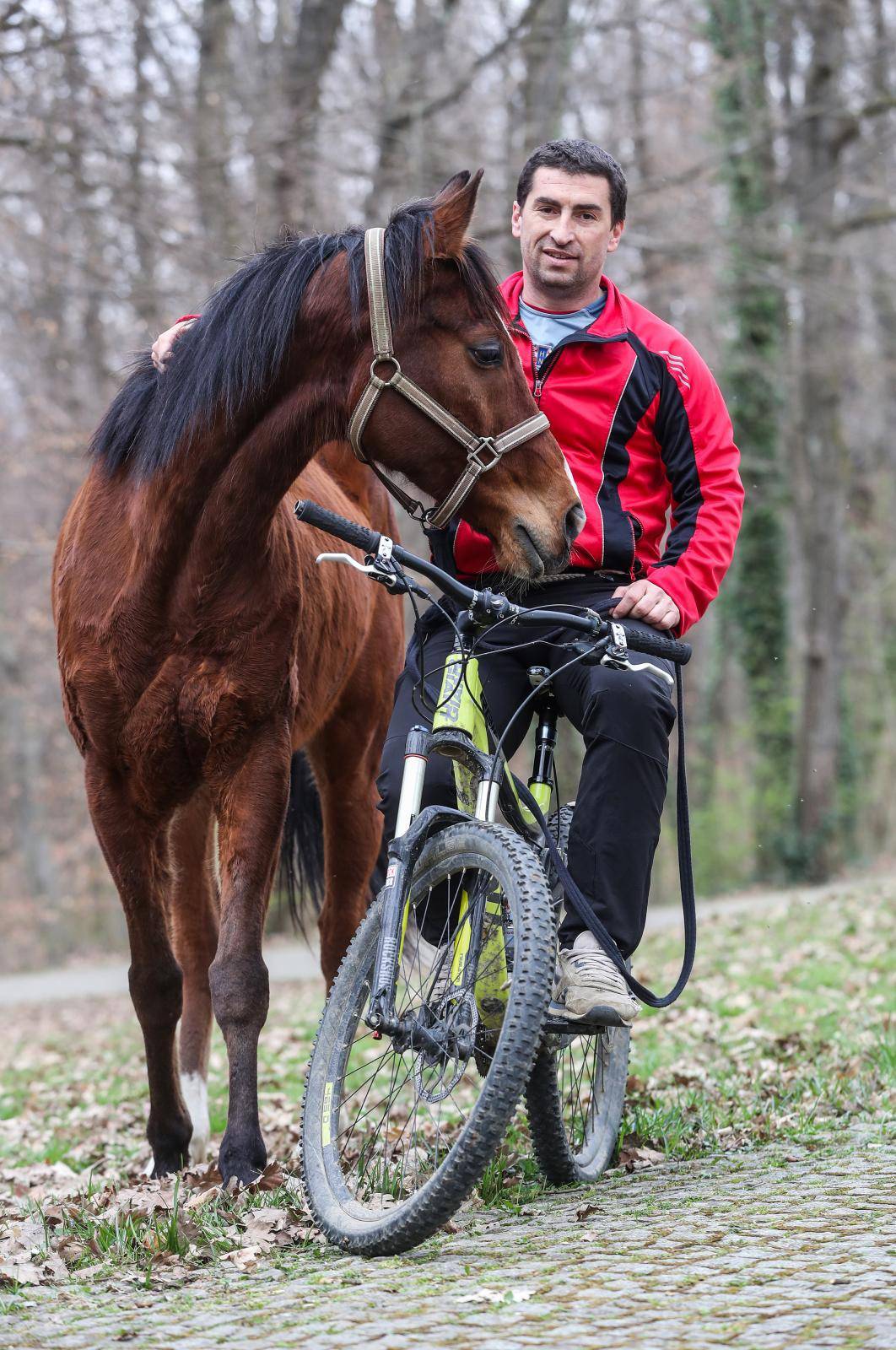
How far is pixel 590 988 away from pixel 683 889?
0.64 m

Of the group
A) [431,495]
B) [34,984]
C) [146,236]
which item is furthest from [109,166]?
[431,495]

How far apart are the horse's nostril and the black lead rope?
47 cm

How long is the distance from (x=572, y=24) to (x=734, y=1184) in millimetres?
14491

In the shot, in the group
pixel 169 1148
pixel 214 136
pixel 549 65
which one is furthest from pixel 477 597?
pixel 549 65

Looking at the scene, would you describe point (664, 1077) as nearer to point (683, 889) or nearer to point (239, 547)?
point (683, 889)

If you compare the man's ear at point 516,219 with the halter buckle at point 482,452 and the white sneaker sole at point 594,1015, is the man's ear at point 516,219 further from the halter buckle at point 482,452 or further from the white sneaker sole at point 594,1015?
the white sneaker sole at point 594,1015

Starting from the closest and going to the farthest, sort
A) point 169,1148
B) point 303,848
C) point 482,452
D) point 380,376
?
point 482,452, point 380,376, point 169,1148, point 303,848

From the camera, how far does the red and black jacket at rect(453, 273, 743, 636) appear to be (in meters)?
4.12

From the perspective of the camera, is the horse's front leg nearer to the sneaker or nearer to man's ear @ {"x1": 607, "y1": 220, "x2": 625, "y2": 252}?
the sneaker

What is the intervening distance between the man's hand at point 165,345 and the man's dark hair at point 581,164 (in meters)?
1.11

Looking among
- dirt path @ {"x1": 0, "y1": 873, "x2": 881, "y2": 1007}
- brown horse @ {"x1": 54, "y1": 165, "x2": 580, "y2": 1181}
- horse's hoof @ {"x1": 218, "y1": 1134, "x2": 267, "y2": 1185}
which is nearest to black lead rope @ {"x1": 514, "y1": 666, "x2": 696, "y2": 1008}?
brown horse @ {"x1": 54, "y1": 165, "x2": 580, "y2": 1181}

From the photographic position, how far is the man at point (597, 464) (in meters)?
3.97

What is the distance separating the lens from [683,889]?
416 centimetres

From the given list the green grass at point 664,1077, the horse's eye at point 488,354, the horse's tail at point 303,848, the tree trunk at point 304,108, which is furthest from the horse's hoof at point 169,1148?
the tree trunk at point 304,108
